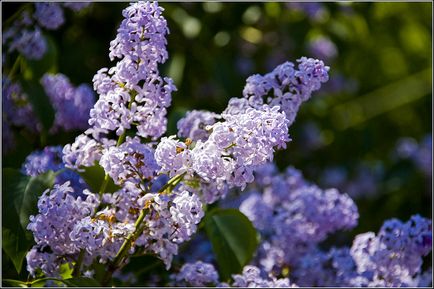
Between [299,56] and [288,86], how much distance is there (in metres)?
1.51

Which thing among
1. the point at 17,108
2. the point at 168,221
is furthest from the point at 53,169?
the point at 17,108

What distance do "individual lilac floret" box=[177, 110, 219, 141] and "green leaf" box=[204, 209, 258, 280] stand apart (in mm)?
203

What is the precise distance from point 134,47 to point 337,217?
710 millimetres

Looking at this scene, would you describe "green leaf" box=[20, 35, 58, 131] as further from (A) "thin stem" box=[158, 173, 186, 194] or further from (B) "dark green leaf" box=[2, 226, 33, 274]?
(A) "thin stem" box=[158, 173, 186, 194]

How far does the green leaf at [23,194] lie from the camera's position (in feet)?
4.28

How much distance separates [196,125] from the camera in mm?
1336

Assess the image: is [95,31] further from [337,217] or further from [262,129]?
[262,129]

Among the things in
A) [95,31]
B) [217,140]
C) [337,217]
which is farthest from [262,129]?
[95,31]

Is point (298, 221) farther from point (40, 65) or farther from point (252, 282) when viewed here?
point (40, 65)

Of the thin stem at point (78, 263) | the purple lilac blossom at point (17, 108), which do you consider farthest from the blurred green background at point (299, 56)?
the thin stem at point (78, 263)

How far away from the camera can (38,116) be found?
5.74 ft

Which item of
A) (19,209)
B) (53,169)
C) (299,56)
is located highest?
(299,56)

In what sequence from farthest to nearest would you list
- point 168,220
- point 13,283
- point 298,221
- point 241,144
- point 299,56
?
point 299,56 < point 298,221 < point 13,283 < point 168,220 < point 241,144

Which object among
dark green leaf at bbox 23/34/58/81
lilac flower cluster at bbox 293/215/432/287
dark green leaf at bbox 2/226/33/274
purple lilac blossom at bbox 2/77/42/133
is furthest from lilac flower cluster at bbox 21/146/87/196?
lilac flower cluster at bbox 293/215/432/287
